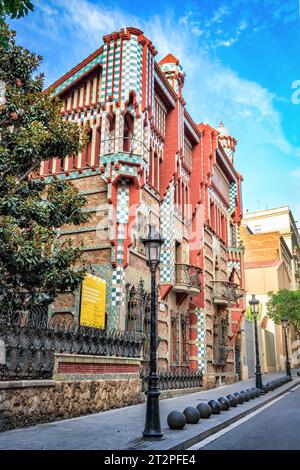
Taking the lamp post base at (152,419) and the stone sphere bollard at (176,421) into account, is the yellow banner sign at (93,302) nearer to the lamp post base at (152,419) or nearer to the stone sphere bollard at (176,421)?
the stone sphere bollard at (176,421)

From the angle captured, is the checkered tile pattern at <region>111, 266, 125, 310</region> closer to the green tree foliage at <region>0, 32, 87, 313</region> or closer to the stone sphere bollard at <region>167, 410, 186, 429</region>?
the green tree foliage at <region>0, 32, 87, 313</region>

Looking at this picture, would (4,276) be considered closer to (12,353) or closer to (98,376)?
(12,353)

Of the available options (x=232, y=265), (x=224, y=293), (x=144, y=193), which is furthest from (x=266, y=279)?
(x=144, y=193)

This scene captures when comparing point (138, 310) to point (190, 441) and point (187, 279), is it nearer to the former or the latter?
point (187, 279)

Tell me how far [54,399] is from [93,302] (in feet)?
16.0

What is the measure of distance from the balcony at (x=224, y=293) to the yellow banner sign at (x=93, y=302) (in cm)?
1207

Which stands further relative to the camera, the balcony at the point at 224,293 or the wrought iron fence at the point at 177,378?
the balcony at the point at 224,293

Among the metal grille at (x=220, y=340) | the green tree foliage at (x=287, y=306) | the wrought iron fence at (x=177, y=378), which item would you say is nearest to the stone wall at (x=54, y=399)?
the wrought iron fence at (x=177, y=378)

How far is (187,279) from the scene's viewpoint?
70.2ft

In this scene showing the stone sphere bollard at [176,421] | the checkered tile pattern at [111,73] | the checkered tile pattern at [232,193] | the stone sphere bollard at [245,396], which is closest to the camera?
the stone sphere bollard at [176,421]

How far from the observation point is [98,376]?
12570 mm

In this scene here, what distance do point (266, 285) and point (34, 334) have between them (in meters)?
43.0

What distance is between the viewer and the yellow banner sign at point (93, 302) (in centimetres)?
1459

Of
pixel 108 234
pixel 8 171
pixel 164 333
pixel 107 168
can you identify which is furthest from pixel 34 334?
pixel 164 333
